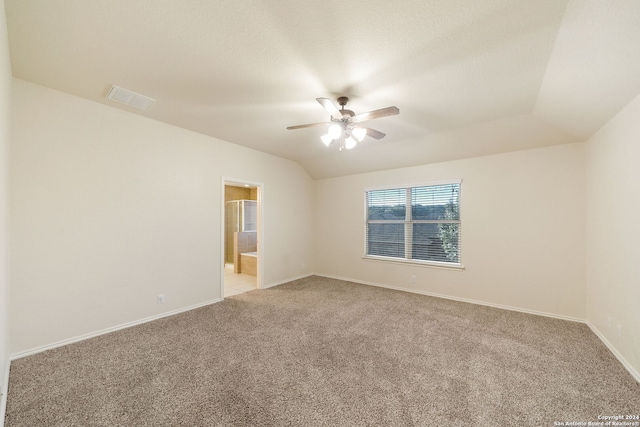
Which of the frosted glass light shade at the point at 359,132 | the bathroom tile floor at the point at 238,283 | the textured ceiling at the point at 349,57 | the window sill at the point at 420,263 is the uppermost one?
the textured ceiling at the point at 349,57

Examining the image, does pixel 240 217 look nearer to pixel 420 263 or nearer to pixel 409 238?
pixel 409 238

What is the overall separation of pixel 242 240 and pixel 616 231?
6596 mm

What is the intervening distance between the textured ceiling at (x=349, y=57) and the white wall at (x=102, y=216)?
16.0 inches

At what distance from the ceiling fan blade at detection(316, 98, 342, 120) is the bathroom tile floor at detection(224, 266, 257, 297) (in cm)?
360

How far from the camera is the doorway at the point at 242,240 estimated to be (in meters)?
4.94

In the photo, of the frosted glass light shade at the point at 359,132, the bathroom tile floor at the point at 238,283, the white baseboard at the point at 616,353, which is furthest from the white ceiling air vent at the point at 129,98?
the white baseboard at the point at 616,353

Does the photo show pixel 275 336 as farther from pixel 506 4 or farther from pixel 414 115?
pixel 506 4

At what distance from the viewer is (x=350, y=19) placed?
1729 mm

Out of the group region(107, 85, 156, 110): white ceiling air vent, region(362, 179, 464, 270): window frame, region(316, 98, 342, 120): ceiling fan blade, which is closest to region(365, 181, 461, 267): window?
region(362, 179, 464, 270): window frame

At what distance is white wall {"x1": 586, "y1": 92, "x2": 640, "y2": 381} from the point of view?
7.26ft

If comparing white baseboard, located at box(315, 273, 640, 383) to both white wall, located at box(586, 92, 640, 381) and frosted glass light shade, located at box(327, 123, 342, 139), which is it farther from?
frosted glass light shade, located at box(327, 123, 342, 139)

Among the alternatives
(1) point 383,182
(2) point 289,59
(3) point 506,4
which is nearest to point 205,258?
(2) point 289,59

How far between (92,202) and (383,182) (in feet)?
14.8

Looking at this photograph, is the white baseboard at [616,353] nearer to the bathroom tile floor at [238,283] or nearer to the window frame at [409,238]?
the window frame at [409,238]
